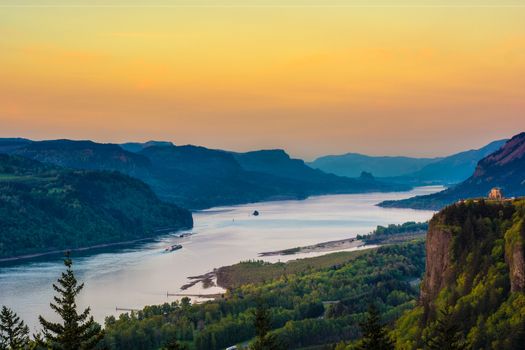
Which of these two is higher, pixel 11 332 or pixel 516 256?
pixel 516 256

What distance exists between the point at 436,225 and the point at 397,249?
9092cm

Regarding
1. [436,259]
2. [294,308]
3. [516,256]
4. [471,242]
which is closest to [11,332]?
[516,256]

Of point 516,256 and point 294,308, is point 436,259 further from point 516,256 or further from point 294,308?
point 294,308

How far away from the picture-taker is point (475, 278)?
6178 cm

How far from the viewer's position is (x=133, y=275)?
159 m

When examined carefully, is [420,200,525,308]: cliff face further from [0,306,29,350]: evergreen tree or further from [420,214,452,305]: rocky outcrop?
[0,306,29,350]: evergreen tree

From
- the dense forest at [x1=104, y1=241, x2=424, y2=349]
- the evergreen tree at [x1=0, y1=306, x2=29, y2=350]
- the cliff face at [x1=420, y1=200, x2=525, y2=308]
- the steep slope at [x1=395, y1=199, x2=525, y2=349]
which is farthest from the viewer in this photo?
the dense forest at [x1=104, y1=241, x2=424, y2=349]

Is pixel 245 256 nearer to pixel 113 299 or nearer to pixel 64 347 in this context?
pixel 113 299

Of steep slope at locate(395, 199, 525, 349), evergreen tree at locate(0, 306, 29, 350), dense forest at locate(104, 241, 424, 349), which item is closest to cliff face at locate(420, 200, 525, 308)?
steep slope at locate(395, 199, 525, 349)

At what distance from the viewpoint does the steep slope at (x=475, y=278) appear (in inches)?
2172

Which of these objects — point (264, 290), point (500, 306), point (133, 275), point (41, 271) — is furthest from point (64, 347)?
point (41, 271)

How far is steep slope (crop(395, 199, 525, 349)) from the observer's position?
181 feet

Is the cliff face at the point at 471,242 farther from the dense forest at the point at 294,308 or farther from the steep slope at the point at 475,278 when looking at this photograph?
the dense forest at the point at 294,308

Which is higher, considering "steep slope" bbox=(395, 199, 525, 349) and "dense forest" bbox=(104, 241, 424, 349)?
"steep slope" bbox=(395, 199, 525, 349)
